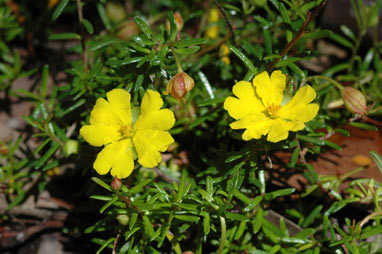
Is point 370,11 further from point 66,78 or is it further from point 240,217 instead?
point 66,78

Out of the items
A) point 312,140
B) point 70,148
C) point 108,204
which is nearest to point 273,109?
point 312,140

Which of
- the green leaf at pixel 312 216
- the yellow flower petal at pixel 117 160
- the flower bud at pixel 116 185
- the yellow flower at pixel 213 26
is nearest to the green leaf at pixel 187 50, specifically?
A: the yellow flower petal at pixel 117 160

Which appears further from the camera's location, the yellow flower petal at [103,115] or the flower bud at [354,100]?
the flower bud at [354,100]

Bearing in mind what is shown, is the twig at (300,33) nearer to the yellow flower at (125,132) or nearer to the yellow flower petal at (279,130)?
the yellow flower petal at (279,130)

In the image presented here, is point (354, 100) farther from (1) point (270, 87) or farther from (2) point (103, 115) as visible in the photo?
(2) point (103, 115)

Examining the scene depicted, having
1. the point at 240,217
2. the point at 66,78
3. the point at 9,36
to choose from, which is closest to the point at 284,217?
the point at 240,217

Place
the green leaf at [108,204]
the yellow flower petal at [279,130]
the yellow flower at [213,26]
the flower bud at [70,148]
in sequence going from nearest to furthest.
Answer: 1. the yellow flower petal at [279,130]
2. the green leaf at [108,204]
3. the flower bud at [70,148]
4. the yellow flower at [213,26]

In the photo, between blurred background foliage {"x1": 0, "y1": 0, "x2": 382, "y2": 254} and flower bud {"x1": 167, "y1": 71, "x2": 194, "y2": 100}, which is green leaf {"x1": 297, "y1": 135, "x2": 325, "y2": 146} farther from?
flower bud {"x1": 167, "y1": 71, "x2": 194, "y2": 100}

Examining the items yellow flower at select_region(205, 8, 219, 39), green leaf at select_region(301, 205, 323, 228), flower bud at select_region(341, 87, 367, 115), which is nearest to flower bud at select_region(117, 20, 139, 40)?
yellow flower at select_region(205, 8, 219, 39)
